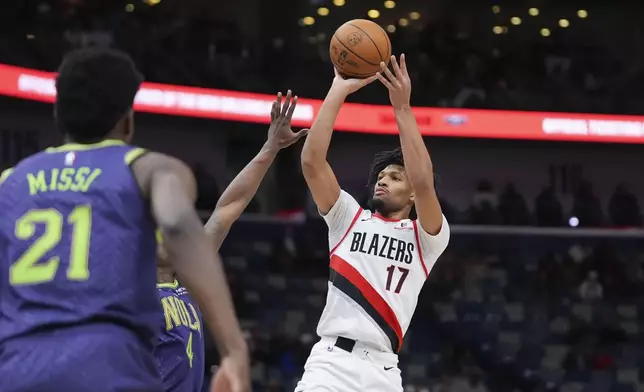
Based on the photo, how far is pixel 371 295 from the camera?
521 centimetres

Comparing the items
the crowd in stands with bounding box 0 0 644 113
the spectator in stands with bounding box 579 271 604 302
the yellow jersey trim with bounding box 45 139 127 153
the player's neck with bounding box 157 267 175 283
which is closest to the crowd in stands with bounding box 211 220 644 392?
the spectator in stands with bounding box 579 271 604 302

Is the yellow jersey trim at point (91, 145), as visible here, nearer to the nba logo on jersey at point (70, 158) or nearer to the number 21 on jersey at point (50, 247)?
the nba logo on jersey at point (70, 158)

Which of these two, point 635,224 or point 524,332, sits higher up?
point 635,224

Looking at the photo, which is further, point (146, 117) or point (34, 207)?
point (146, 117)

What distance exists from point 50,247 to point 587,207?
15.2 m

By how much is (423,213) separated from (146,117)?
12.3 m

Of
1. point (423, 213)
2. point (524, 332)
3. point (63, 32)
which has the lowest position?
point (524, 332)

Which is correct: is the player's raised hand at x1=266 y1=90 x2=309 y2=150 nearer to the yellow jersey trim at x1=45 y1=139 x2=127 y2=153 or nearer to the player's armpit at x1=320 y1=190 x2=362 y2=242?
the player's armpit at x1=320 y1=190 x2=362 y2=242

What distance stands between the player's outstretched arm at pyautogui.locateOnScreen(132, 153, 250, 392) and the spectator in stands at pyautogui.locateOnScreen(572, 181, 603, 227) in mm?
14895

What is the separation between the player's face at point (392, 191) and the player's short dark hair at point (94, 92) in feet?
9.01

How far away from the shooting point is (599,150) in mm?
18594

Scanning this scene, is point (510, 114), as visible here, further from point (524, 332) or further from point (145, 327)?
point (145, 327)

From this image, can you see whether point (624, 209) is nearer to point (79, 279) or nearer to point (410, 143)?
point (410, 143)

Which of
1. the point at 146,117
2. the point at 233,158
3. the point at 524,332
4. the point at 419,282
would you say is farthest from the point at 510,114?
the point at 419,282
